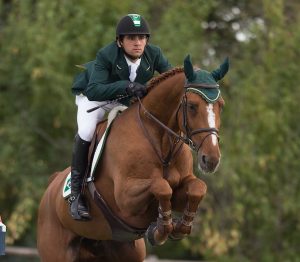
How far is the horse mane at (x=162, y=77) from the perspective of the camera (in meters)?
8.13

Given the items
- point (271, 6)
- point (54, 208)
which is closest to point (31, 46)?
point (271, 6)

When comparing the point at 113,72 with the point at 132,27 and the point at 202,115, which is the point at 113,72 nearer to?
the point at 132,27

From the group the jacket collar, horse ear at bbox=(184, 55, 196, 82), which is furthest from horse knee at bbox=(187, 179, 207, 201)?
the jacket collar

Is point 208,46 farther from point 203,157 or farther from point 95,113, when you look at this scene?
point 203,157

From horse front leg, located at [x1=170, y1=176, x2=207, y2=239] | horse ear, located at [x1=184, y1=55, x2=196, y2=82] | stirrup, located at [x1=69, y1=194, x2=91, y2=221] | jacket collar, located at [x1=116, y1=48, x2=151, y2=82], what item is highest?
horse ear, located at [x1=184, y1=55, x2=196, y2=82]

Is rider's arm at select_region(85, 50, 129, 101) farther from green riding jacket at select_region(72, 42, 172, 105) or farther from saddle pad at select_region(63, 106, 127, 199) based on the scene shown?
saddle pad at select_region(63, 106, 127, 199)

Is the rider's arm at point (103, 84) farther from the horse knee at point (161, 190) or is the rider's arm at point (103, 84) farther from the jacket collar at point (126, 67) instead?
the horse knee at point (161, 190)

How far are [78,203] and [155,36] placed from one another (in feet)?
26.3

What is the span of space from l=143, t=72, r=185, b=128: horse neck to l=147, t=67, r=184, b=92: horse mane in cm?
3

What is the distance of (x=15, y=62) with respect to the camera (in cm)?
1708

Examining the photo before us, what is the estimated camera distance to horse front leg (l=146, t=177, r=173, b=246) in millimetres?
7762

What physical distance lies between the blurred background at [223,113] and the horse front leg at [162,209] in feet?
26.8

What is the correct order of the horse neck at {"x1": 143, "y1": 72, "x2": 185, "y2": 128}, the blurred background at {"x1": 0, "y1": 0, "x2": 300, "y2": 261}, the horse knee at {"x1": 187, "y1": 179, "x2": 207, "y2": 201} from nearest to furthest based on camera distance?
the horse knee at {"x1": 187, "y1": 179, "x2": 207, "y2": 201}, the horse neck at {"x1": 143, "y1": 72, "x2": 185, "y2": 128}, the blurred background at {"x1": 0, "y1": 0, "x2": 300, "y2": 261}

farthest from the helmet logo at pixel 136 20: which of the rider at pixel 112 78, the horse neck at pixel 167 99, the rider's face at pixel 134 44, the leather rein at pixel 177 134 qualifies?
the leather rein at pixel 177 134
